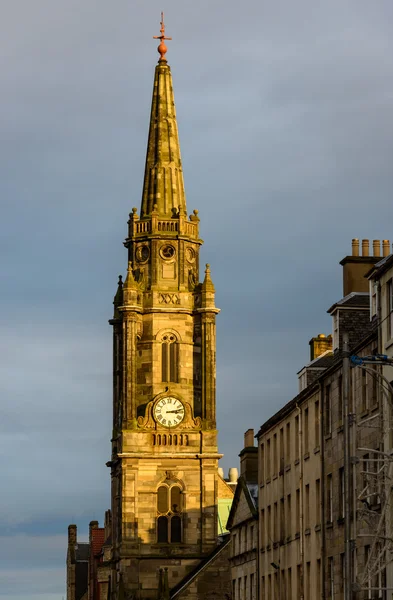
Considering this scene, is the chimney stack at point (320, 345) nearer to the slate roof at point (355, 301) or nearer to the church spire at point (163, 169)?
the slate roof at point (355, 301)

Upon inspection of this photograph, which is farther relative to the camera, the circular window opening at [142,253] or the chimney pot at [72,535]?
the chimney pot at [72,535]

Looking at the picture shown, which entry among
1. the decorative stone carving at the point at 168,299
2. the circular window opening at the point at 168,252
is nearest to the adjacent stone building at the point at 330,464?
the decorative stone carving at the point at 168,299

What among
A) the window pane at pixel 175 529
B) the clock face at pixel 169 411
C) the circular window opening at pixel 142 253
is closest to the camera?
the window pane at pixel 175 529

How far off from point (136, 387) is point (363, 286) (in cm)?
5217

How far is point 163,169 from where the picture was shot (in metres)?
126

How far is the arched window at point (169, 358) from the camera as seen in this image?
12200 cm

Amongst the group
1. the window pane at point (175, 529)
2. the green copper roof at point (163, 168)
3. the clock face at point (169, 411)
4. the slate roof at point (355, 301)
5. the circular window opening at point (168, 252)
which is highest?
the green copper roof at point (163, 168)

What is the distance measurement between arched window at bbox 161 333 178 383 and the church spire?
9.44m

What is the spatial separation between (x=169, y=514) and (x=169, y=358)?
36.6ft

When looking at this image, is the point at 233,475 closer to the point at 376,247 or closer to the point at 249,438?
the point at 249,438

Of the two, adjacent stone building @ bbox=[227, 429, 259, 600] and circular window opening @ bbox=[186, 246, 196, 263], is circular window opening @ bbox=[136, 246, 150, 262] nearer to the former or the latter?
circular window opening @ bbox=[186, 246, 196, 263]

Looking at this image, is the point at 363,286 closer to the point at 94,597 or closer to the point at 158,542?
the point at 158,542

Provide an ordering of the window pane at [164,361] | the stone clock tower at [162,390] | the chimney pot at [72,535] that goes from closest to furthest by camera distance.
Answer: the stone clock tower at [162,390]
the window pane at [164,361]
the chimney pot at [72,535]

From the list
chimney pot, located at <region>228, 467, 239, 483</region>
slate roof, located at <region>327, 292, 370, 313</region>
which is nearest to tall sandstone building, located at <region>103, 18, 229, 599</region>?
chimney pot, located at <region>228, 467, 239, 483</region>
